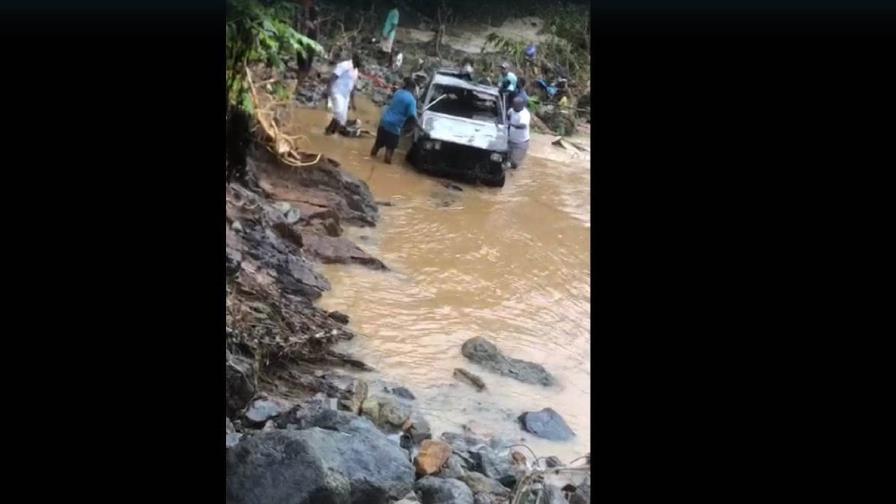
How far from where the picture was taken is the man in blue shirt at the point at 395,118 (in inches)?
440

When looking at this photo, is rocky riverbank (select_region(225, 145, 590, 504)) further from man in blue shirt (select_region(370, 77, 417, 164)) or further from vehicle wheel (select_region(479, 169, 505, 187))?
vehicle wheel (select_region(479, 169, 505, 187))

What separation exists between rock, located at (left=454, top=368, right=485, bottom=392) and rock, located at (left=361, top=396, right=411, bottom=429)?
956 millimetres

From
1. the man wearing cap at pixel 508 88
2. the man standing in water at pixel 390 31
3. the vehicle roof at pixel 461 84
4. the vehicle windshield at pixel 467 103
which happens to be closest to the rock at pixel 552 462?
the vehicle windshield at pixel 467 103

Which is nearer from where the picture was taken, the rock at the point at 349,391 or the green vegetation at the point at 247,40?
the rock at the point at 349,391

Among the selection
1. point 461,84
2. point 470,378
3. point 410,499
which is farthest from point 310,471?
point 461,84

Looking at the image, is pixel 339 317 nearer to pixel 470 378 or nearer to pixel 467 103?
pixel 470 378

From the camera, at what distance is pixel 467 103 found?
12.7 meters

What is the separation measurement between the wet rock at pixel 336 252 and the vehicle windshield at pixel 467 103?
4485mm

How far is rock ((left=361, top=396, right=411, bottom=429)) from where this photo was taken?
549 centimetres

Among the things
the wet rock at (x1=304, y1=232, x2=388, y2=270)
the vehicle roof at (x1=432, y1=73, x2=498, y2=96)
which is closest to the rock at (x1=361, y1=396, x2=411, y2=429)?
the wet rock at (x1=304, y1=232, x2=388, y2=270)

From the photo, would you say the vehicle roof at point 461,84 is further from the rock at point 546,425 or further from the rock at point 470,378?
the rock at point 546,425

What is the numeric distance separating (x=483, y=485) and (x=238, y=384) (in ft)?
5.63
